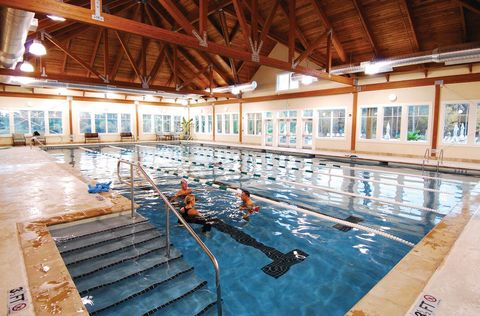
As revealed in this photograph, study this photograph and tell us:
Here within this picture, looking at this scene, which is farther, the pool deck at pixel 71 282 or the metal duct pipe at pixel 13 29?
the metal duct pipe at pixel 13 29

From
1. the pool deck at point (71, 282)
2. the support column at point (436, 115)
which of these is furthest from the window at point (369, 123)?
the pool deck at point (71, 282)

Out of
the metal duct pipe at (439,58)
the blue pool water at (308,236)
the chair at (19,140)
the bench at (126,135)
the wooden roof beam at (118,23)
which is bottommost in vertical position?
the blue pool water at (308,236)

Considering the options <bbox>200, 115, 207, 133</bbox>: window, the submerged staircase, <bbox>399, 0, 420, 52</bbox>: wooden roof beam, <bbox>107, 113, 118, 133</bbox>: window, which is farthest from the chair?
<bbox>399, 0, 420, 52</bbox>: wooden roof beam

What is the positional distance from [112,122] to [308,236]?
71.7 feet

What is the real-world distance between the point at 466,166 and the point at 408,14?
5.86 m

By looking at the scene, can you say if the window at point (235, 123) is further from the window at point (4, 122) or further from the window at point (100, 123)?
the window at point (4, 122)

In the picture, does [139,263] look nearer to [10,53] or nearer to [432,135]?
[10,53]

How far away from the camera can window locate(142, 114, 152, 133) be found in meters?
24.5

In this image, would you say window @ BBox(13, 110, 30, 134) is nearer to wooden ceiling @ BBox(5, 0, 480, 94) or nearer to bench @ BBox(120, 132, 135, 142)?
wooden ceiling @ BBox(5, 0, 480, 94)

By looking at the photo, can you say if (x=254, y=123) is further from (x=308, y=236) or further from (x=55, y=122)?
(x=308, y=236)

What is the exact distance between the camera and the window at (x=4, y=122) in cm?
1794

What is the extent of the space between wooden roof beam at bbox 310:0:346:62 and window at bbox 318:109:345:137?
3213 millimetres

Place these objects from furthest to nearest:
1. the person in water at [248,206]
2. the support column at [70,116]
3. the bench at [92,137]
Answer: the bench at [92,137] < the support column at [70,116] < the person in water at [248,206]

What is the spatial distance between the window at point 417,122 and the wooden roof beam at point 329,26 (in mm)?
3937
